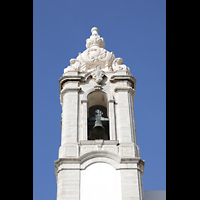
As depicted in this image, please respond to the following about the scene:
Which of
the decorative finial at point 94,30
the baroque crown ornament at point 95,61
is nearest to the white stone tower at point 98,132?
the baroque crown ornament at point 95,61

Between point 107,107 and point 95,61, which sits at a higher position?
point 95,61

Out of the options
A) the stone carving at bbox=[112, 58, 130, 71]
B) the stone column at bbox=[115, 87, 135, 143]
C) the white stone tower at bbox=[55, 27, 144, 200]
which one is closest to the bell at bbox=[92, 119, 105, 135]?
the white stone tower at bbox=[55, 27, 144, 200]

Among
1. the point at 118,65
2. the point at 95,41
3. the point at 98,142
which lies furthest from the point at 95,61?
the point at 98,142

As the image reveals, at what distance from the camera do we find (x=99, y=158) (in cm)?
1869

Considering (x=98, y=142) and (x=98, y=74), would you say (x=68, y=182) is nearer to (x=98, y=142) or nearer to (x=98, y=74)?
(x=98, y=142)

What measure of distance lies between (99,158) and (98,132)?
6.08ft

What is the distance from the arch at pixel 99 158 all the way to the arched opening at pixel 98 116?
1738 mm

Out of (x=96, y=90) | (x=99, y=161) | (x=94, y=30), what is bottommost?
(x=99, y=161)

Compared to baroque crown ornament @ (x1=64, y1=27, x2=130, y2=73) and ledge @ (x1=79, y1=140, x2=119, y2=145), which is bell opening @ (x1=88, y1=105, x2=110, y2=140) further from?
baroque crown ornament @ (x1=64, y1=27, x2=130, y2=73)

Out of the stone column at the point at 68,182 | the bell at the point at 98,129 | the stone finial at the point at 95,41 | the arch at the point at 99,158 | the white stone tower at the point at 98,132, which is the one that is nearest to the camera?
the stone column at the point at 68,182

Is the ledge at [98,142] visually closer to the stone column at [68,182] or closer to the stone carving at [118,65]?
the stone column at [68,182]

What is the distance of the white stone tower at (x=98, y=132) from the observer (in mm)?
17781
